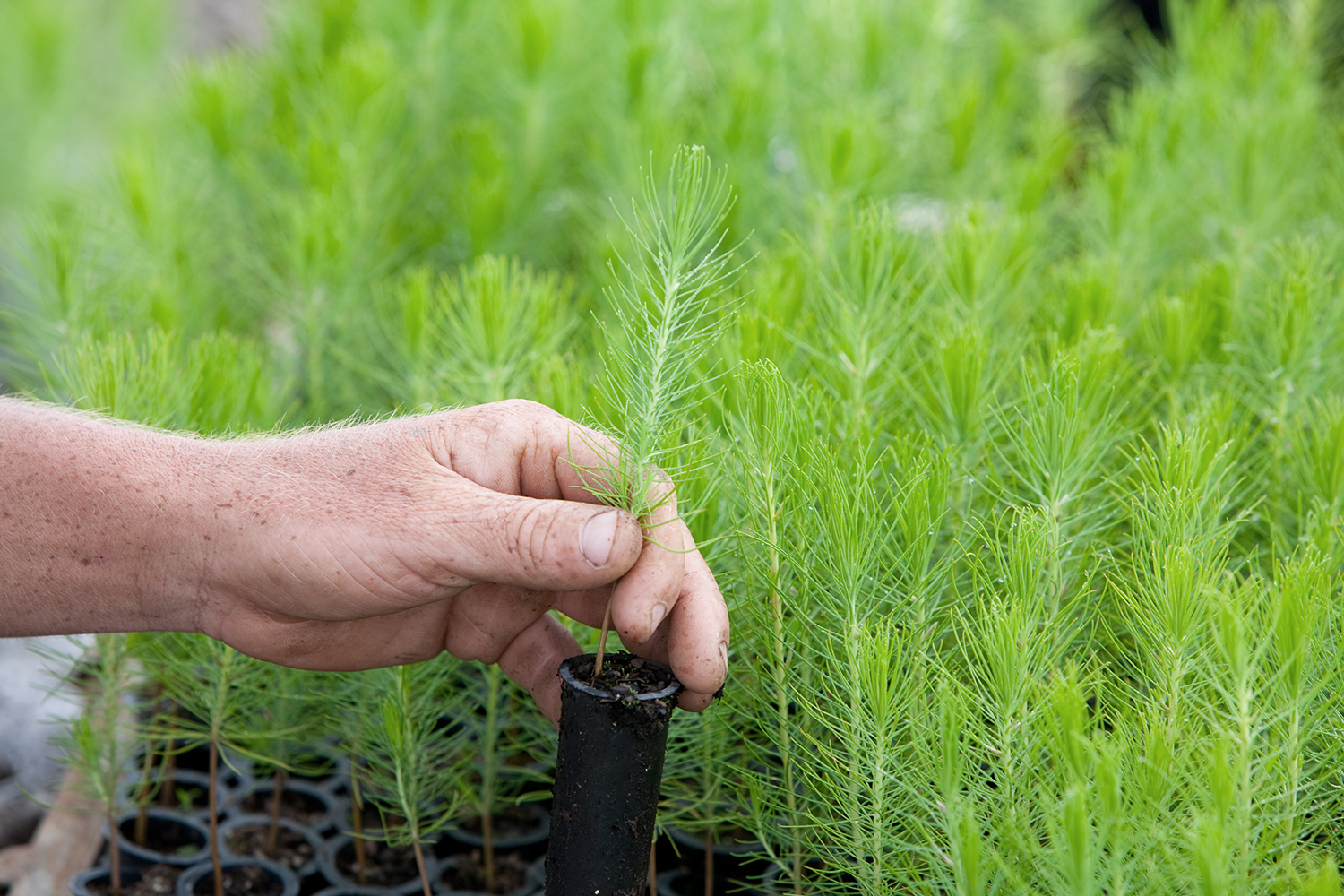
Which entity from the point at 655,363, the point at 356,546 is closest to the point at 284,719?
the point at 356,546

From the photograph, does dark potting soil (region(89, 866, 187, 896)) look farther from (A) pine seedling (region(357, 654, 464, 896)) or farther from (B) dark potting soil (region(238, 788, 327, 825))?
(A) pine seedling (region(357, 654, 464, 896))

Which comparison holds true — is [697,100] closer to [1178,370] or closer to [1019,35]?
[1019,35]

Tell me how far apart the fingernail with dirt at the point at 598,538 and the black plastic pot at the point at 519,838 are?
524 mm

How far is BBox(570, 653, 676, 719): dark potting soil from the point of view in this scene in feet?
2.56

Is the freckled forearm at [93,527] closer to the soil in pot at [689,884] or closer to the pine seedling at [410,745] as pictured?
the pine seedling at [410,745]

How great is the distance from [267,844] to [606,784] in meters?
0.67

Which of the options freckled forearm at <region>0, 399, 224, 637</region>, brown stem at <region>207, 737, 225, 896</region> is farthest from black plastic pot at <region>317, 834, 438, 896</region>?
freckled forearm at <region>0, 399, 224, 637</region>

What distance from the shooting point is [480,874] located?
1.19m

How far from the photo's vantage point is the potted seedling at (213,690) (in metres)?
1.12

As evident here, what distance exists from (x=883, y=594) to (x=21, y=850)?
1147 mm

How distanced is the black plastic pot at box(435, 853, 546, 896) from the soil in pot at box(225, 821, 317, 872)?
156 mm

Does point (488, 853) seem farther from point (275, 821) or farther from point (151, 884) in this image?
point (151, 884)

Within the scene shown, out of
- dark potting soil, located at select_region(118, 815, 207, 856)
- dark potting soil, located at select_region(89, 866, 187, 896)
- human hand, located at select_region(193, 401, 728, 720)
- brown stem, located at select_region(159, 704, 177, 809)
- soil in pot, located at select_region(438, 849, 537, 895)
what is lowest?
dark potting soil, located at select_region(89, 866, 187, 896)

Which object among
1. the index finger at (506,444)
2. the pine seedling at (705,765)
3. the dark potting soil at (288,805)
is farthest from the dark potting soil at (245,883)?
the index finger at (506,444)
